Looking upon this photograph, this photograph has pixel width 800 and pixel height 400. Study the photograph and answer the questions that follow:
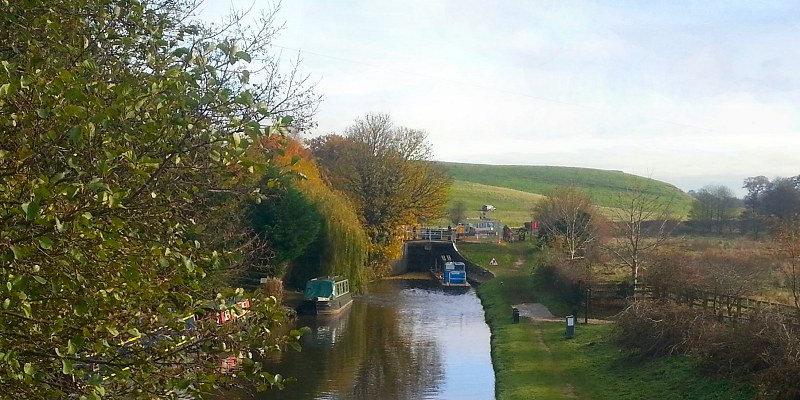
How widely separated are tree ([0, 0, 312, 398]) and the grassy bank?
12293 millimetres

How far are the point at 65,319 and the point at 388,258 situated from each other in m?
45.1

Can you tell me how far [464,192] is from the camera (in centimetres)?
11256

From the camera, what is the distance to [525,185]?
132 meters

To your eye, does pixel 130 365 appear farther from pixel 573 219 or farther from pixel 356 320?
pixel 573 219

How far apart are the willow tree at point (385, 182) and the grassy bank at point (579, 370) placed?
1665cm

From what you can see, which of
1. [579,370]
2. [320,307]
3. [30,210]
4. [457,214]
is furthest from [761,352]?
[457,214]

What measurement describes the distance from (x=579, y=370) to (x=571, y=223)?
86.0 ft

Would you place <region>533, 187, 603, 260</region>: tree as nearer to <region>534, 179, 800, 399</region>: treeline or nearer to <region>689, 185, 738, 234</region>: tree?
<region>534, 179, 800, 399</region>: treeline

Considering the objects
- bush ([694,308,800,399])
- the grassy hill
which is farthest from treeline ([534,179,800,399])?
the grassy hill

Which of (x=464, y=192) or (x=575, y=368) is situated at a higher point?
(x=464, y=192)

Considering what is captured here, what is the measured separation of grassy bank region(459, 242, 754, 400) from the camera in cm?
1684

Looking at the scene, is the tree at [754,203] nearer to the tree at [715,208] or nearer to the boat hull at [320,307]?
the tree at [715,208]

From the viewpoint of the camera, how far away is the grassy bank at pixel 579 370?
16844mm

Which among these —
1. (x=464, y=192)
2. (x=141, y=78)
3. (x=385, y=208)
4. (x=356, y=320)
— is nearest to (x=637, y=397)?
(x=141, y=78)
